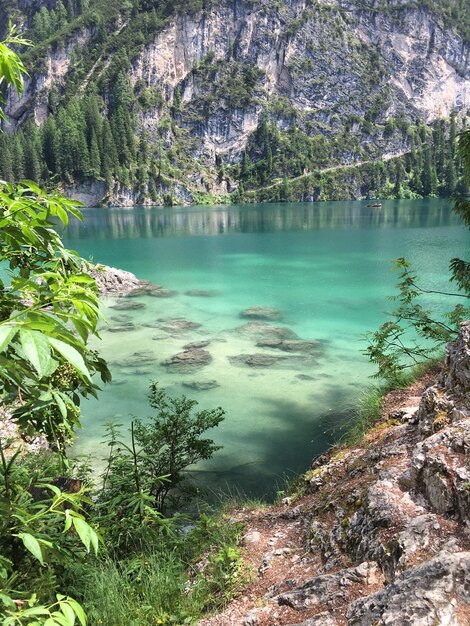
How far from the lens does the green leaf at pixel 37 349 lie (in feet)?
4.01

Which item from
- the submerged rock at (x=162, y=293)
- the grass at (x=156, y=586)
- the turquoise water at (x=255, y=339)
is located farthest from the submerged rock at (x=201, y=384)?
the submerged rock at (x=162, y=293)

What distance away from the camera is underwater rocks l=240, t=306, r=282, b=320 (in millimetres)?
24067

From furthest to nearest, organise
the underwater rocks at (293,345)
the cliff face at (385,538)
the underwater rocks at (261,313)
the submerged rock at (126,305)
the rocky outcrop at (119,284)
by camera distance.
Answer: the rocky outcrop at (119,284) < the submerged rock at (126,305) < the underwater rocks at (261,313) < the underwater rocks at (293,345) < the cliff face at (385,538)

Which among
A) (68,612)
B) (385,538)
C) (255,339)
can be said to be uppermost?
(68,612)

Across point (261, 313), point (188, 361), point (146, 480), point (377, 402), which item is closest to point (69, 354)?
point (146, 480)

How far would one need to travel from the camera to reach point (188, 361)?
1700 centimetres

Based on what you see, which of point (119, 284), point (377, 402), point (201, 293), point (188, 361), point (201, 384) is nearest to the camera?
point (377, 402)

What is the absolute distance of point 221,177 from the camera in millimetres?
186125

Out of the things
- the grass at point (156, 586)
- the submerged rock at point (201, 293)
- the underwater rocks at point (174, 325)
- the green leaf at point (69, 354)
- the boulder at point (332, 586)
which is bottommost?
the underwater rocks at point (174, 325)

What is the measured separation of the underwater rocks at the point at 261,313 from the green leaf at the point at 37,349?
2259 centimetres

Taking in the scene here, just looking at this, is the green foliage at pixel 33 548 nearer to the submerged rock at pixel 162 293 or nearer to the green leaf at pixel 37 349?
the green leaf at pixel 37 349

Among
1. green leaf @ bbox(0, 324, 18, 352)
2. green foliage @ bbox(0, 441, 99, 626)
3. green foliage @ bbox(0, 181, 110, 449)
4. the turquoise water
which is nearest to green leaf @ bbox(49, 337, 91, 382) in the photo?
green foliage @ bbox(0, 181, 110, 449)

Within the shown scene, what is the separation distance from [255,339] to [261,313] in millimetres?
5137

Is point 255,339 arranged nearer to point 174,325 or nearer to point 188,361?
point 188,361
